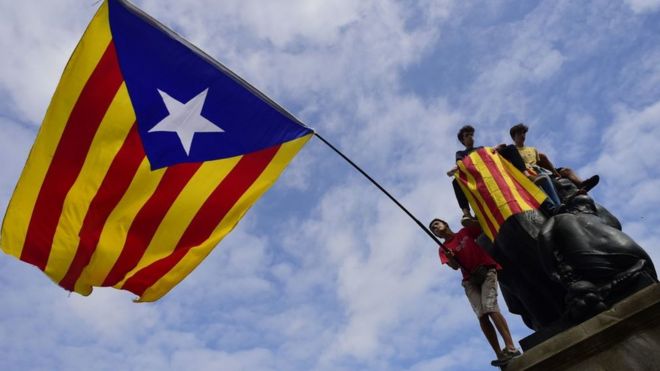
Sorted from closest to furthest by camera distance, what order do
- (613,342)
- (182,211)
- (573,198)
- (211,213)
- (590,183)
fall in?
(613,342) < (573,198) < (590,183) < (182,211) < (211,213)

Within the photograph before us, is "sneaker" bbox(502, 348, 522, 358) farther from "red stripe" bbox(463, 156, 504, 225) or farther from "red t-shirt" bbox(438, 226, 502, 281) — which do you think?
"red stripe" bbox(463, 156, 504, 225)

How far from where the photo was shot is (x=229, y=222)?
25.3 ft

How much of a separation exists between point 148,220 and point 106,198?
55 centimetres

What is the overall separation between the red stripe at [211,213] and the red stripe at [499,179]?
2.73 m

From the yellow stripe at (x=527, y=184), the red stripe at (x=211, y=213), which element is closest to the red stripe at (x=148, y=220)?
the red stripe at (x=211, y=213)

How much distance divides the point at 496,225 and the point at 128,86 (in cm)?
466

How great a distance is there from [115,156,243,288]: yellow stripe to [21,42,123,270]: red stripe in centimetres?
105

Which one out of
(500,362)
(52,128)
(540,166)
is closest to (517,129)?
(540,166)

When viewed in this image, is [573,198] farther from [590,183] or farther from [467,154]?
[467,154]

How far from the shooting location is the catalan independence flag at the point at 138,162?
716cm

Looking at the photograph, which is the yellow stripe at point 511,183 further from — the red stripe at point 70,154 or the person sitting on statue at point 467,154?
the red stripe at point 70,154

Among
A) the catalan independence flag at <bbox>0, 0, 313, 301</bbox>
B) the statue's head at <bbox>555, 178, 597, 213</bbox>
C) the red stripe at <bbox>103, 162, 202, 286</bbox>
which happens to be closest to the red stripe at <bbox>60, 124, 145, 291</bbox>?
the catalan independence flag at <bbox>0, 0, 313, 301</bbox>

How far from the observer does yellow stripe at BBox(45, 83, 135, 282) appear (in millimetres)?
7094

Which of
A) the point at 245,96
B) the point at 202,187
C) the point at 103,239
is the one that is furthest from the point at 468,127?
the point at 103,239
